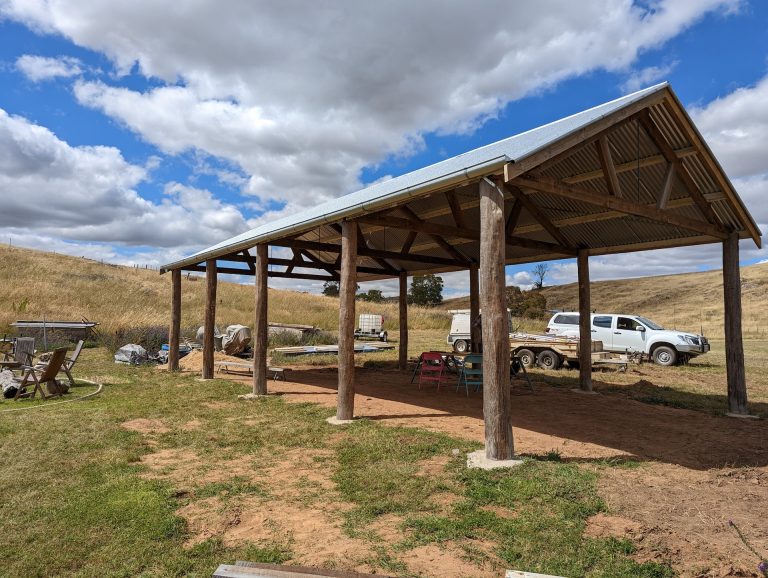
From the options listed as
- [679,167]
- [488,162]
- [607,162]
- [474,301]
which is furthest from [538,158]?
[474,301]

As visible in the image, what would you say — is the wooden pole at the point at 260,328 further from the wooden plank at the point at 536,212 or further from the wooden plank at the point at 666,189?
the wooden plank at the point at 666,189

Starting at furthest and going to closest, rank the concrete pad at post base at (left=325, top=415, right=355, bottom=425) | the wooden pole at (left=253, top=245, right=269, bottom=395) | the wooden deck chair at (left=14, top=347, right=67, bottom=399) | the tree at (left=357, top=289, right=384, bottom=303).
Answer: the tree at (left=357, top=289, right=384, bottom=303), the wooden pole at (left=253, top=245, right=269, bottom=395), the wooden deck chair at (left=14, top=347, right=67, bottom=399), the concrete pad at post base at (left=325, top=415, right=355, bottom=425)

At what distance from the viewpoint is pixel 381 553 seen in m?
3.34

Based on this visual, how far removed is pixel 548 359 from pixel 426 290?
47.8 meters

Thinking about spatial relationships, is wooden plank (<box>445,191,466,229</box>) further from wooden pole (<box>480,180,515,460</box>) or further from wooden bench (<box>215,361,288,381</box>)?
wooden bench (<box>215,361,288,381</box>)

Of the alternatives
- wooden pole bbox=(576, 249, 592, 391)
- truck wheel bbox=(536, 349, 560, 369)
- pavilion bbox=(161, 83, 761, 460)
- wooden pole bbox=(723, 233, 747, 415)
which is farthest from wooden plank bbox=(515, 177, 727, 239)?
truck wheel bbox=(536, 349, 560, 369)

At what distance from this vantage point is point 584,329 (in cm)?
1107

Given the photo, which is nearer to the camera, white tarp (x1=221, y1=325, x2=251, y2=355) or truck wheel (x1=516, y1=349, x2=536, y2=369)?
truck wheel (x1=516, y1=349, x2=536, y2=369)

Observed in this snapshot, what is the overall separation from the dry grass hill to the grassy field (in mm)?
15125

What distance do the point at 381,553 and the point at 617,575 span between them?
1.44 metres

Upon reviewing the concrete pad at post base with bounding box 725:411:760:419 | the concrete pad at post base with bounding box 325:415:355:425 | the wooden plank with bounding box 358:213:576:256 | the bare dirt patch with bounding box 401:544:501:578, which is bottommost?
the concrete pad at post base with bounding box 725:411:760:419

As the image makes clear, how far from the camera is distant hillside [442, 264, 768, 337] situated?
40.3 meters

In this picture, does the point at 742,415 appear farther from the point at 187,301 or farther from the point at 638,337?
the point at 187,301

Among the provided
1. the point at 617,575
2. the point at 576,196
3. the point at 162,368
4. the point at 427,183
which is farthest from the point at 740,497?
the point at 162,368
